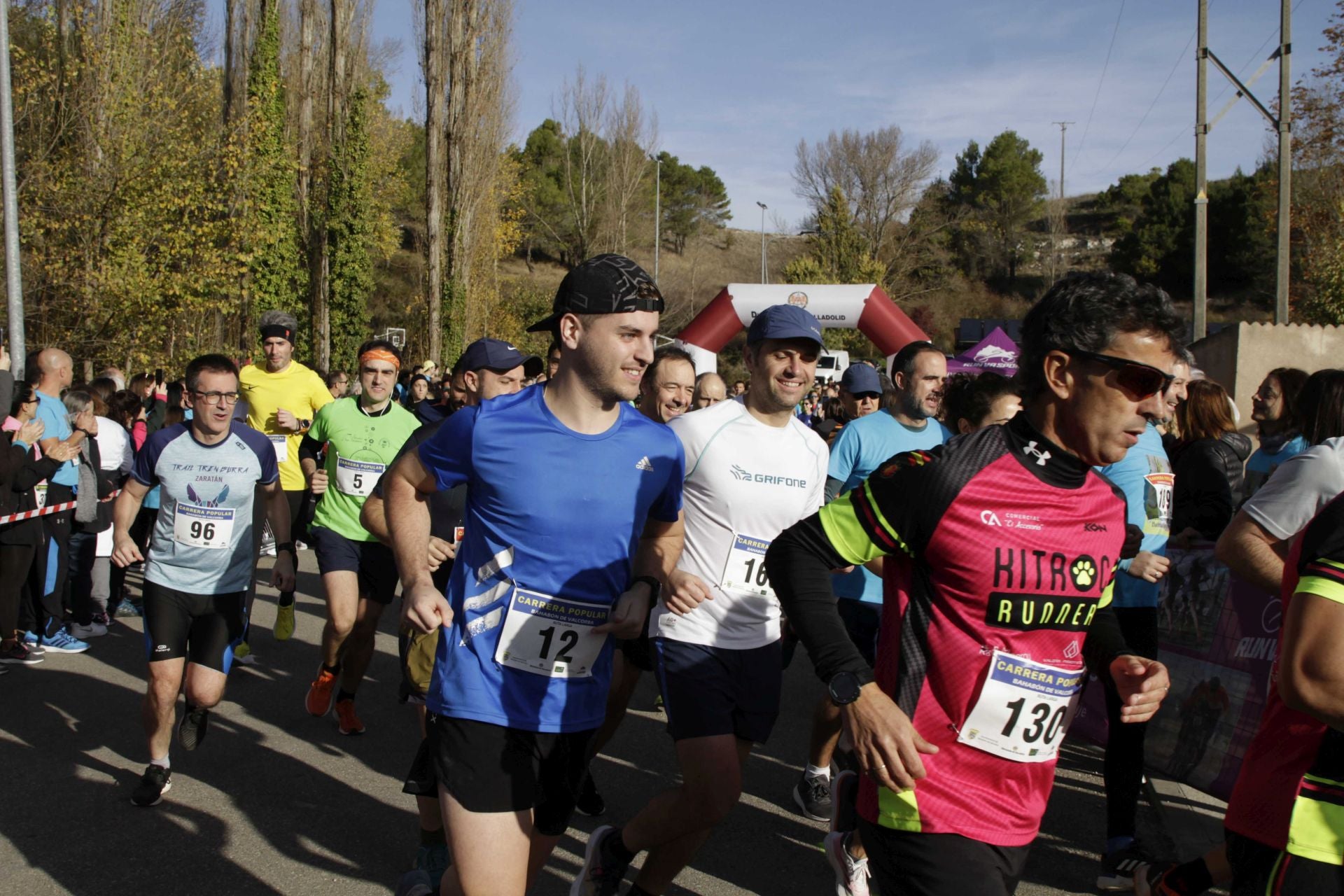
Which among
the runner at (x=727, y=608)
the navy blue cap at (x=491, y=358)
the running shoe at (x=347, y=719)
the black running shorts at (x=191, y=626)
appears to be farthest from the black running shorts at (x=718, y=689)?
the running shoe at (x=347, y=719)

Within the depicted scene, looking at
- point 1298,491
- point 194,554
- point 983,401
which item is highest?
point 983,401

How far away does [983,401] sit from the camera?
460cm

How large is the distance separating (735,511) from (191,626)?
2807 mm

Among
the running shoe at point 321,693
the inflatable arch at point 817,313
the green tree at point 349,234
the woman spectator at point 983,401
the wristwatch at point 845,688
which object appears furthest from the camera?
the green tree at point 349,234

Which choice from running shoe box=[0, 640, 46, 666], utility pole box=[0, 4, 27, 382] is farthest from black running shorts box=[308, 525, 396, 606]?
utility pole box=[0, 4, 27, 382]

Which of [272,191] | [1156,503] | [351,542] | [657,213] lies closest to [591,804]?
[351,542]

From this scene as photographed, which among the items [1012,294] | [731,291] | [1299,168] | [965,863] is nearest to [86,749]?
[965,863]

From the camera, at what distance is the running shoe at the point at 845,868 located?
368 cm

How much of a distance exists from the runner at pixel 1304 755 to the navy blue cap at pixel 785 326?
214 centimetres

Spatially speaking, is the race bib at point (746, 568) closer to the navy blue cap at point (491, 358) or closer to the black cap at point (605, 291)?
the black cap at point (605, 291)

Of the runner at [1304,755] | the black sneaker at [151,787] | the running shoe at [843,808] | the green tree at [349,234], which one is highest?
the green tree at [349,234]

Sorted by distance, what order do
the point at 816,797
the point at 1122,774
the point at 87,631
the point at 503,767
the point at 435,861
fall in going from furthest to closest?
the point at 87,631 < the point at 816,797 < the point at 1122,774 < the point at 435,861 < the point at 503,767

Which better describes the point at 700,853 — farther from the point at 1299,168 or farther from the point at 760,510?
the point at 1299,168

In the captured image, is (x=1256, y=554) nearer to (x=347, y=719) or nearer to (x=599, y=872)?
(x=599, y=872)
